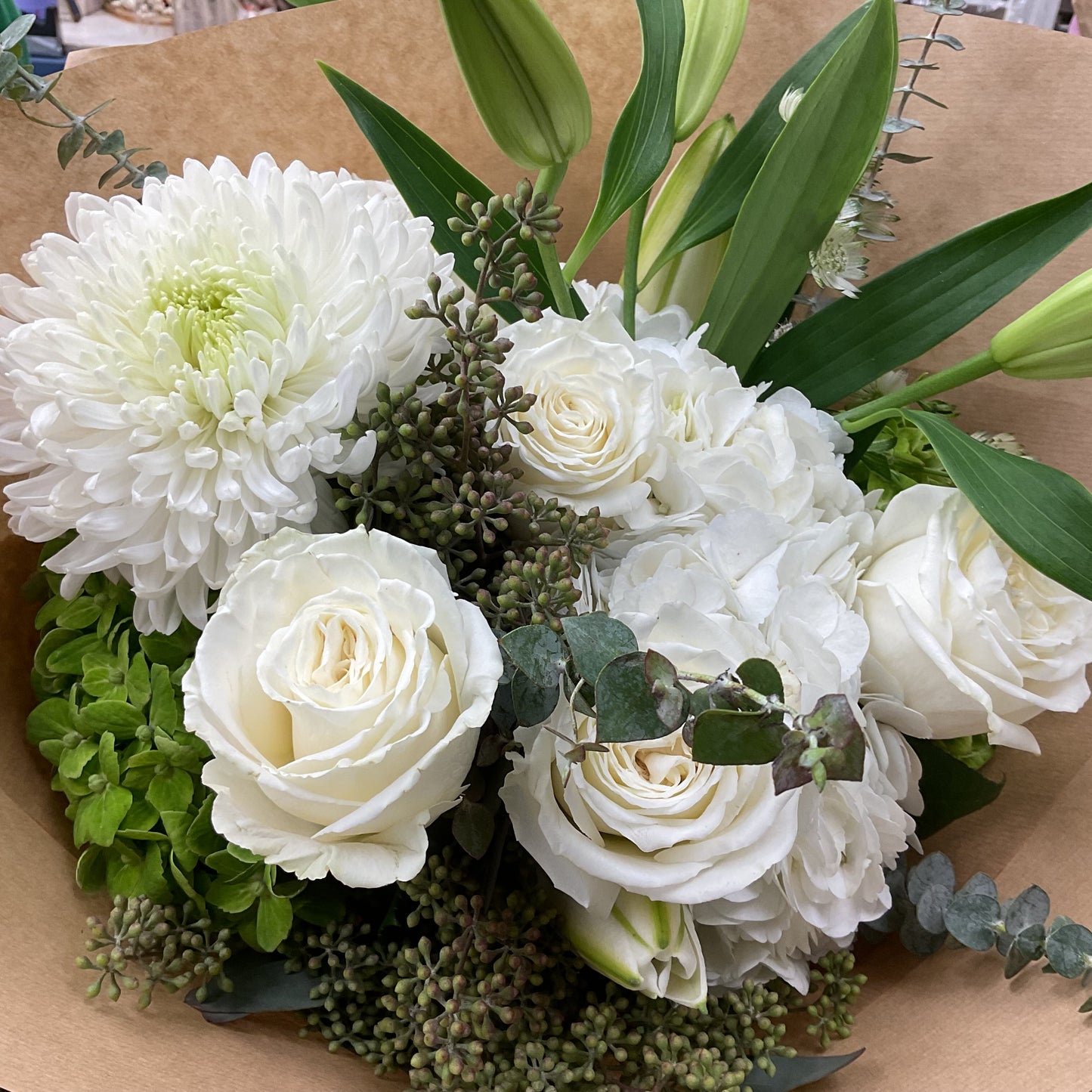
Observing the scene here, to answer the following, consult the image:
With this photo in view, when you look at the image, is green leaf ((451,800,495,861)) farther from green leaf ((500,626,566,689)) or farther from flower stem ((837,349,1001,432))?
flower stem ((837,349,1001,432))

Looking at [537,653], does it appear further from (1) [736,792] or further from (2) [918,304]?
(2) [918,304]

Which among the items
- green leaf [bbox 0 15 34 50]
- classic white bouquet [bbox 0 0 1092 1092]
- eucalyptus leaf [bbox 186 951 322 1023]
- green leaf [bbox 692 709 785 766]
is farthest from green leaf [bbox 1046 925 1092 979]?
green leaf [bbox 0 15 34 50]

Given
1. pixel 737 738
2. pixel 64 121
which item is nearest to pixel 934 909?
pixel 737 738

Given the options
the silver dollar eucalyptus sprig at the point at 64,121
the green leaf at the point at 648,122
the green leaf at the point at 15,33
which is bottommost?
the silver dollar eucalyptus sprig at the point at 64,121

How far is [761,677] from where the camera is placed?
35 cm

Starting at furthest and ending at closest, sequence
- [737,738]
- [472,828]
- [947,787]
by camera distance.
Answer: [947,787], [472,828], [737,738]

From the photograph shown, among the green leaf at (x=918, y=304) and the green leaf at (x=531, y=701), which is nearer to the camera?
the green leaf at (x=531, y=701)

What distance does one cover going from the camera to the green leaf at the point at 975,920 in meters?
0.49

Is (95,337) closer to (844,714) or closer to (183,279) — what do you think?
(183,279)

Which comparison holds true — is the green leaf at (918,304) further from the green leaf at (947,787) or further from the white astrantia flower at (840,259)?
the green leaf at (947,787)

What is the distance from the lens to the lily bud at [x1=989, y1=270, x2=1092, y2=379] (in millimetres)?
486

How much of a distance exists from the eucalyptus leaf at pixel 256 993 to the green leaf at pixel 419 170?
397mm

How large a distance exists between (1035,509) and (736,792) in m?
0.24

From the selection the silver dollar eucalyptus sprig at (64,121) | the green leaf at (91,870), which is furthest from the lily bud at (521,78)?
the green leaf at (91,870)
